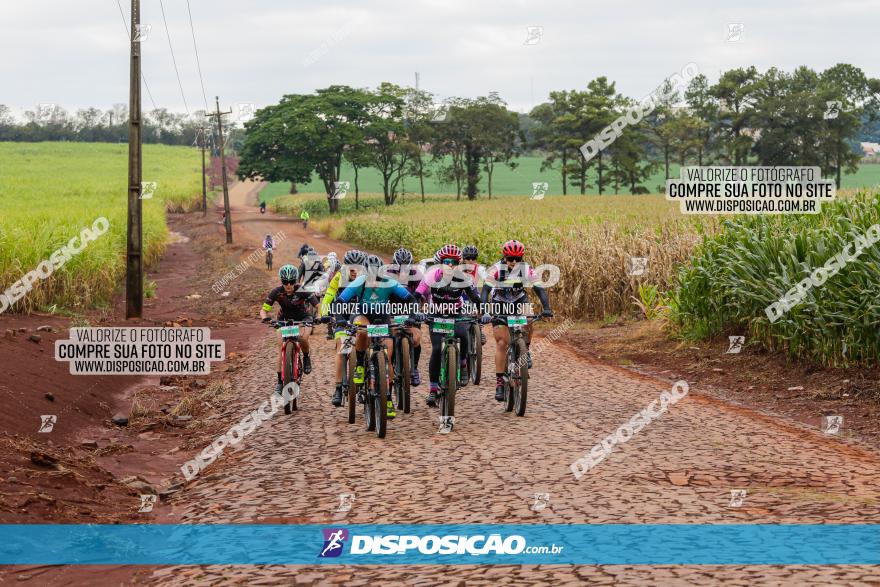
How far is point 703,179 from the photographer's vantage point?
27.2 meters

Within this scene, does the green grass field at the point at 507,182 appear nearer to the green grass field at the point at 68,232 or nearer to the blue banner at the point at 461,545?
the green grass field at the point at 68,232

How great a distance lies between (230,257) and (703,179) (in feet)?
85.9

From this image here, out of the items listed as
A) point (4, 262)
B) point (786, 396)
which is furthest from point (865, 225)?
point (4, 262)

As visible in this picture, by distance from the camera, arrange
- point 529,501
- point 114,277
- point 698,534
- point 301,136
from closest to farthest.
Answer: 1. point 698,534
2. point 529,501
3. point 114,277
4. point 301,136

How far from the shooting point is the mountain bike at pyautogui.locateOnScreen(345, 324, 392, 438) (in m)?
10.4

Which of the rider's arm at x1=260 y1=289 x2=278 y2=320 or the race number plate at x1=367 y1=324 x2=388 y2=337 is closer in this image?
the race number plate at x1=367 y1=324 x2=388 y2=337

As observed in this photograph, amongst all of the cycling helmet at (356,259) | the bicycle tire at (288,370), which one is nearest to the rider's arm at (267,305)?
the bicycle tire at (288,370)

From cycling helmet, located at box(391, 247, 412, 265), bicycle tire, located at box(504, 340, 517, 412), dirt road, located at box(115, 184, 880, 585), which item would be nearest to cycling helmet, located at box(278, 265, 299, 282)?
cycling helmet, located at box(391, 247, 412, 265)

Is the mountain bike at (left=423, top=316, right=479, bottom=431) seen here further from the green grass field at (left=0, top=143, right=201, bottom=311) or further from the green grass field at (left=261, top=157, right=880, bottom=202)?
the green grass field at (left=261, top=157, right=880, bottom=202)

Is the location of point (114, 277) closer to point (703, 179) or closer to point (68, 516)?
point (703, 179)

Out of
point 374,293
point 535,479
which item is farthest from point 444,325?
point 535,479

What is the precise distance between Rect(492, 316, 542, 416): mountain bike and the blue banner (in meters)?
4.81

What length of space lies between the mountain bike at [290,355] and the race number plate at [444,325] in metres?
1.97

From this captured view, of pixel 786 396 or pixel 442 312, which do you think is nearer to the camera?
pixel 442 312
